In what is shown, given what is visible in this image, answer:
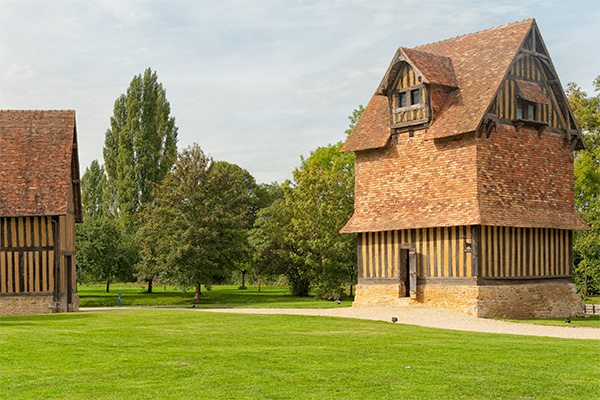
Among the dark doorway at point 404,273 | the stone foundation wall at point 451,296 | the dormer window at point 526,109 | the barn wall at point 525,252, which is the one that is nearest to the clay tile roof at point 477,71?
the dormer window at point 526,109

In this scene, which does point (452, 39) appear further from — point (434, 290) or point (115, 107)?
point (115, 107)

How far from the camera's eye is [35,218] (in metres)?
25.2

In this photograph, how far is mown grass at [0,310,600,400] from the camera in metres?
8.27

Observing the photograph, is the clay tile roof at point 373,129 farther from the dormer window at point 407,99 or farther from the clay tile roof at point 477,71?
the clay tile roof at point 477,71

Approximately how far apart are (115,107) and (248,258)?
20163 mm

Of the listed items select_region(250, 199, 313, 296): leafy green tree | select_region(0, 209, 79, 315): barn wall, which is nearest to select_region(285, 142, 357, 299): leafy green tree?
select_region(250, 199, 313, 296): leafy green tree

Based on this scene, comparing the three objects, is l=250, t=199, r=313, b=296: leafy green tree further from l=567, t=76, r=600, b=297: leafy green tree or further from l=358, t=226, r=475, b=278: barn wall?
l=567, t=76, r=600, b=297: leafy green tree

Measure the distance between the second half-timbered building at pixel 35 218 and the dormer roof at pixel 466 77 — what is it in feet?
37.3

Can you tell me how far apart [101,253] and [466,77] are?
79.6ft

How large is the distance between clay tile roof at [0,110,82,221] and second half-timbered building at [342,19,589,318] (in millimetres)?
11137

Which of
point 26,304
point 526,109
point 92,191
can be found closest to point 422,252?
point 526,109

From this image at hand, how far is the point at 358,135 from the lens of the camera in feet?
89.8

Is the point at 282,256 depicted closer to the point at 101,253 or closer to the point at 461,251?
the point at 101,253

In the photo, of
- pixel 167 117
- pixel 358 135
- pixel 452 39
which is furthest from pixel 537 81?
pixel 167 117
